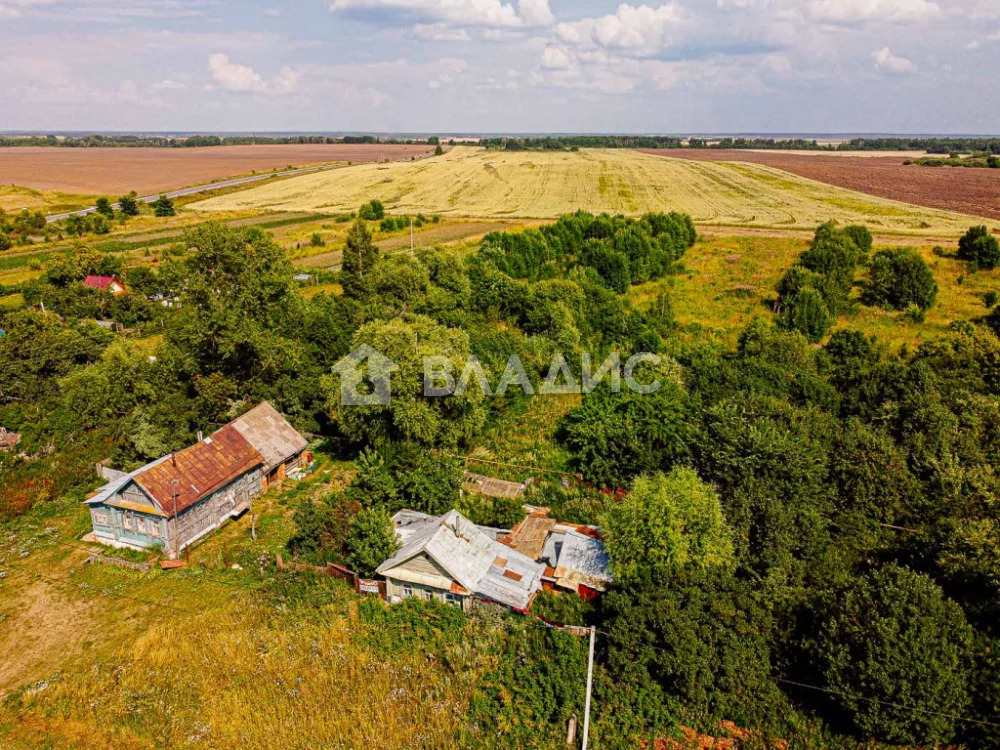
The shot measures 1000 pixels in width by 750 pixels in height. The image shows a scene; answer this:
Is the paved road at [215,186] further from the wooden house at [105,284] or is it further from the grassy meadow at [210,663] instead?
the grassy meadow at [210,663]

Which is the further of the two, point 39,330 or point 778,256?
point 778,256

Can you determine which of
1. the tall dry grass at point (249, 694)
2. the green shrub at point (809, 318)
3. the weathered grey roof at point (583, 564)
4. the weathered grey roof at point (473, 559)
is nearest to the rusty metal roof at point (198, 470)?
the tall dry grass at point (249, 694)

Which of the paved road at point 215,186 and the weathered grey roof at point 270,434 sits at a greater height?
the paved road at point 215,186

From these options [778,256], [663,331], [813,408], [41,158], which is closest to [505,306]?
[663,331]

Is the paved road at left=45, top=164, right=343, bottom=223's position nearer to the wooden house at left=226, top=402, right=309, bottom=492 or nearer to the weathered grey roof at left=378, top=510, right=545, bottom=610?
the wooden house at left=226, top=402, right=309, bottom=492

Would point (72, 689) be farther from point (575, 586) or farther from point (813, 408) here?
point (813, 408)

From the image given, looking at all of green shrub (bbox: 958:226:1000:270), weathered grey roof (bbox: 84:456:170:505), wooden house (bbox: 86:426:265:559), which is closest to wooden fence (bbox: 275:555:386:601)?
wooden house (bbox: 86:426:265:559)
